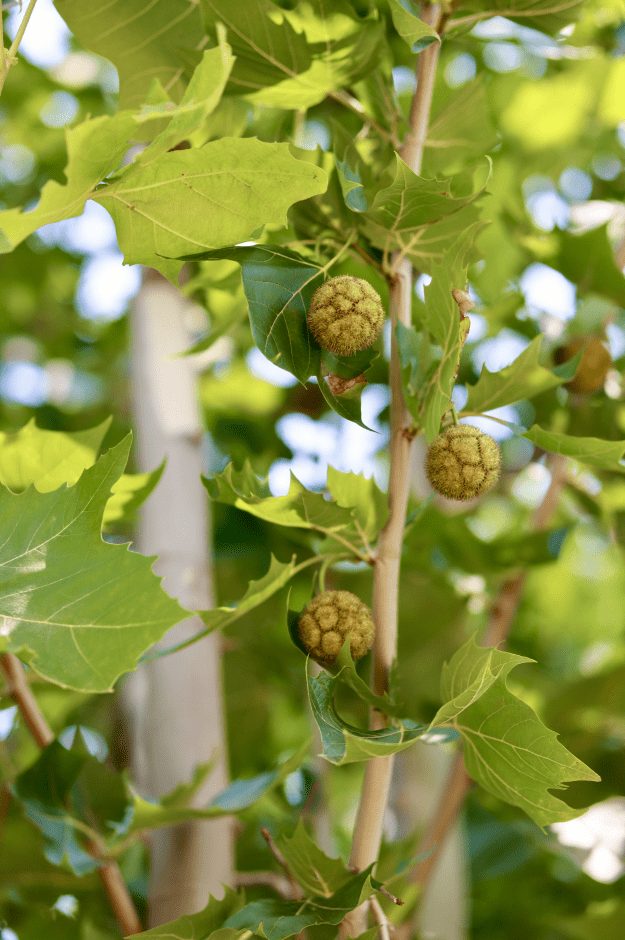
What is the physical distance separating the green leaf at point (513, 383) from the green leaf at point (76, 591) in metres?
0.29

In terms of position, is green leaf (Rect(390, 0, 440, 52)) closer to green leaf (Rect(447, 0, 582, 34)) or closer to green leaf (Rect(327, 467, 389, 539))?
green leaf (Rect(447, 0, 582, 34))

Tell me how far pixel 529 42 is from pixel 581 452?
23.6 inches

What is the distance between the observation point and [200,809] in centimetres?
73

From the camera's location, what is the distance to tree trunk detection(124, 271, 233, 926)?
936 mm

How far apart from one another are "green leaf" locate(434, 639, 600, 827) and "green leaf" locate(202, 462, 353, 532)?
0.48 feet

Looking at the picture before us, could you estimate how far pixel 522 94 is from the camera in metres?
1.61

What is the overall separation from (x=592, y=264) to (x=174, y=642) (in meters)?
0.78

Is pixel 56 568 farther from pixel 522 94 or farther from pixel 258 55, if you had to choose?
pixel 522 94

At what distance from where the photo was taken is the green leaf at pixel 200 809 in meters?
0.71

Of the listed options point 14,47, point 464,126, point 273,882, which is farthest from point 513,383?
point 273,882

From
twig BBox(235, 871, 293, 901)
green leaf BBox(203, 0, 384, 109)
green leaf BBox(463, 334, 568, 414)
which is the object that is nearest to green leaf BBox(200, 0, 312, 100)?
green leaf BBox(203, 0, 384, 109)

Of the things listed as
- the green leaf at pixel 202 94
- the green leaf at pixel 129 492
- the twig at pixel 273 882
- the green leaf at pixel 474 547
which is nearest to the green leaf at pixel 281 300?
the green leaf at pixel 202 94

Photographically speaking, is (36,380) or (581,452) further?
(36,380)

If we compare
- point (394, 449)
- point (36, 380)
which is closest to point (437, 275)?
point (394, 449)
